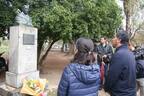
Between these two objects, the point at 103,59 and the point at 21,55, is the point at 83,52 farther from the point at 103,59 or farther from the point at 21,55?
the point at 21,55

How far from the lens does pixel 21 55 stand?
28.7 feet

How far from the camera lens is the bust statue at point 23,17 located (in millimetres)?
11094

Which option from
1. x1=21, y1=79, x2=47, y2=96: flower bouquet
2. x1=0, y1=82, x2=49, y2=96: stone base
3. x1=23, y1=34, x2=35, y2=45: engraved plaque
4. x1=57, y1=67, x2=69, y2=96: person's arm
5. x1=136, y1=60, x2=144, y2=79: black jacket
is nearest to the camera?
x1=57, y1=67, x2=69, y2=96: person's arm

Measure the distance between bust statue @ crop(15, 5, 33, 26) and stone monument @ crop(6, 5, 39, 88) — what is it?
194 centimetres

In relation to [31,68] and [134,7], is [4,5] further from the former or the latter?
[134,7]

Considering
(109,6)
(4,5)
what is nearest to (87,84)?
(4,5)

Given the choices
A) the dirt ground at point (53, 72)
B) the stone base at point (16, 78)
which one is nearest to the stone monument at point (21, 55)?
the stone base at point (16, 78)

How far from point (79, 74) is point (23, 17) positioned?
27.0 ft

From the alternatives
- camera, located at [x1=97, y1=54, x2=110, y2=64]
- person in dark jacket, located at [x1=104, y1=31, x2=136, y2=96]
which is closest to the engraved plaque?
camera, located at [x1=97, y1=54, x2=110, y2=64]

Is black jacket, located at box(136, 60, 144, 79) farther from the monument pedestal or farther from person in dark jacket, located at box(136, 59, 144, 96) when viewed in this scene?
the monument pedestal

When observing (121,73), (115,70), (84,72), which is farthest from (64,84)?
(121,73)

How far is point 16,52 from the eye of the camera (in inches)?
343

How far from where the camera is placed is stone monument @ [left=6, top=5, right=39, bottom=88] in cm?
863

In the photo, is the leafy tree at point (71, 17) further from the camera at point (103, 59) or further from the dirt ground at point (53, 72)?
the camera at point (103, 59)
